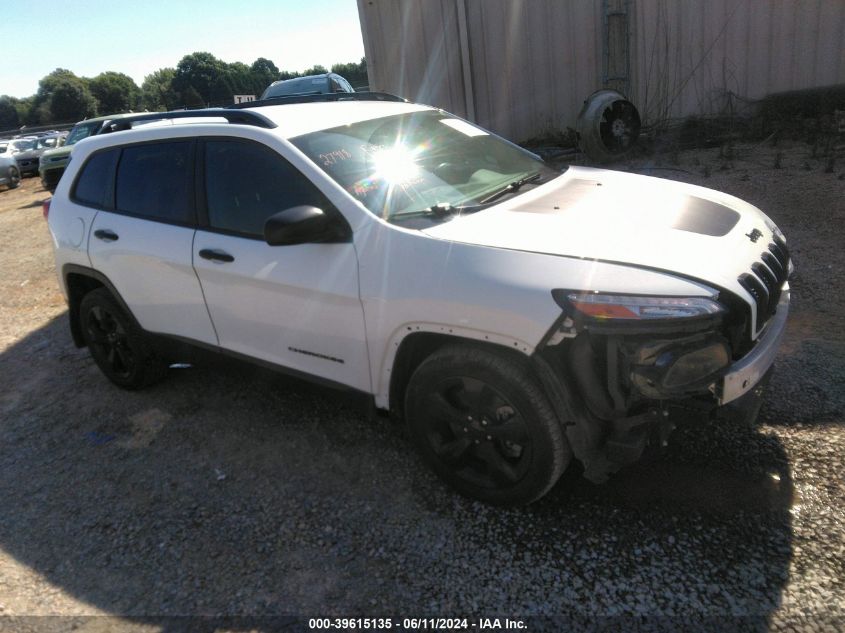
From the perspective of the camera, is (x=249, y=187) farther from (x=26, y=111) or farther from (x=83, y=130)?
(x=26, y=111)

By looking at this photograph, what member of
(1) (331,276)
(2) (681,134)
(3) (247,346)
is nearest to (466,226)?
(1) (331,276)

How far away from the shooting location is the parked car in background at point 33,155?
21688mm

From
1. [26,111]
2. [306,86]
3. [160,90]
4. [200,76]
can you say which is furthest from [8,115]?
[306,86]

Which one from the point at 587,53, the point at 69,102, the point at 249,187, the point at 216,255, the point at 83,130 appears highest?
the point at 69,102

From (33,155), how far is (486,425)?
2434cm

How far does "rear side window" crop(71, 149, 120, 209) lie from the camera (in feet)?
13.4

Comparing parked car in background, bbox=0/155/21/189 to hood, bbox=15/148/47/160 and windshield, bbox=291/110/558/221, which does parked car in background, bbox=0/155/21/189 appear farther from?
windshield, bbox=291/110/558/221

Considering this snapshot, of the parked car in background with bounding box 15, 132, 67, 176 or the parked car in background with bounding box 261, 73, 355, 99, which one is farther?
the parked car in background with bounding box 15, 132, 67, 176

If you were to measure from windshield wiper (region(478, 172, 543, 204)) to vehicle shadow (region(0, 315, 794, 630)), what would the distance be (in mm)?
1213

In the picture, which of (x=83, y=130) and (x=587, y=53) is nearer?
(x=587, y=53)

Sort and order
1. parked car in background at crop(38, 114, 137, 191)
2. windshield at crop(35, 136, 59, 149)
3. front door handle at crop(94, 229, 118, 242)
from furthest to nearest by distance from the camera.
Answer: windshield at crop(35, 136, 59, 149)
parked car in background at crop(38, 114, 137, 191)
front door handle at crop(94, 229, 118, 242)

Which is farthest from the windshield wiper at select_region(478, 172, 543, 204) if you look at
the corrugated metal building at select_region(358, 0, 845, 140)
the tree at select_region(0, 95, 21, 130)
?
the tree at select_region(0, 95, 21, 130)

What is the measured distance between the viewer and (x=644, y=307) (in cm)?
231

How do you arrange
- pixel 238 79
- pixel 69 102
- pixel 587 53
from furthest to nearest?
1. pixel 238 79
2. pixel 69 102
3. pixel 587 53
